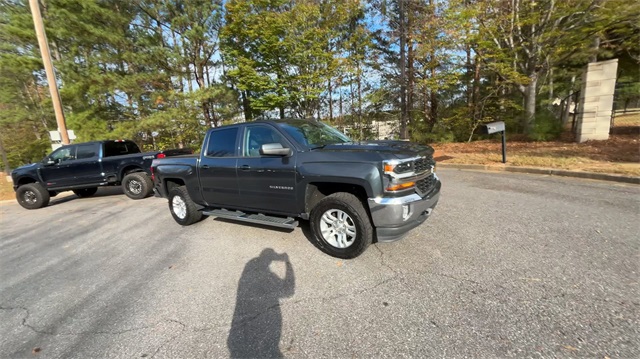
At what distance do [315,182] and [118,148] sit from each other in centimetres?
835

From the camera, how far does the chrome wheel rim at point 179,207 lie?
4.89 metres

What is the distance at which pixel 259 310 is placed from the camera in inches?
94.7

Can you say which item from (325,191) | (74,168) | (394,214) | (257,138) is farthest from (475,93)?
(74,168)

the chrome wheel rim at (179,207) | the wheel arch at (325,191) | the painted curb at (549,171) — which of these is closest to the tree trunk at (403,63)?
the painted curb at (549,171)

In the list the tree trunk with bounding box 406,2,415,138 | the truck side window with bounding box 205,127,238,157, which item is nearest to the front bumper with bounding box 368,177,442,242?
the truck side window with bounding box 205,127,238,157

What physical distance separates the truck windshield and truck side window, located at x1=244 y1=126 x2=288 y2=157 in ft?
0.64

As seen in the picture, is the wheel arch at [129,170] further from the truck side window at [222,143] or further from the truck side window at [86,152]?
the truck side window at [222,143]

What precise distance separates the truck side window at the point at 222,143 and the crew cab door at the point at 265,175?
0.25 metres

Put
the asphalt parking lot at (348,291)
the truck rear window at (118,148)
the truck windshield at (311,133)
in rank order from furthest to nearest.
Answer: the truck rear window at (118,148) → the truck windshield at (311,133) → the asphalt parking lot at (348,291)

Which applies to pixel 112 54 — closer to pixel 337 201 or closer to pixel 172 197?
pixel 172 197

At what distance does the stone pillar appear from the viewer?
959cm

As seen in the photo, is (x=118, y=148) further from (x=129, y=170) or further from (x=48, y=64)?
(x=48, y=64)

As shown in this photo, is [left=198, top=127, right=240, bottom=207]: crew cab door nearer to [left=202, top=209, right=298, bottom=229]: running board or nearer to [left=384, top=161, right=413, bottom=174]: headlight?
[left=202, top=209, right=298, bottom=229]: running board

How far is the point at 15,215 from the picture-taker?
7.44 meters
